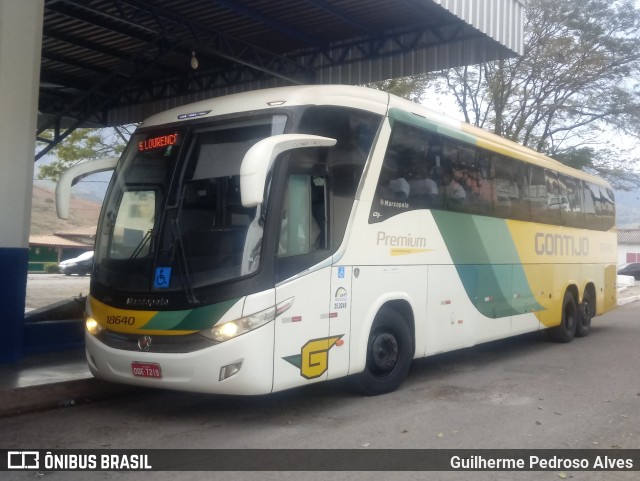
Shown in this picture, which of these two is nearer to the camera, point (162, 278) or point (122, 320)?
point (162, 278)

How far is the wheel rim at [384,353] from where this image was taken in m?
8.52

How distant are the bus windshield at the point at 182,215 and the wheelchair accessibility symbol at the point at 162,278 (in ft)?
0.03

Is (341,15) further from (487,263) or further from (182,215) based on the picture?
(182,215)

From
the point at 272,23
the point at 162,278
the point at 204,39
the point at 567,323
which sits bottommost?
the point at 567,323

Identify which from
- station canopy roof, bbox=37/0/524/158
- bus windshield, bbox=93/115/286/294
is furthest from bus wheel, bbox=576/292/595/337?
bus windshield, bbox=93/115/286/294

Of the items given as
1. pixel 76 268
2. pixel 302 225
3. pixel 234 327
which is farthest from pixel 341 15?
pixel 76 268

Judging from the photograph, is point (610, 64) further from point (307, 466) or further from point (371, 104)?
point (307, 466)

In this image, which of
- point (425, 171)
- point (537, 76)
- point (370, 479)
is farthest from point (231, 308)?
point (537, 76)

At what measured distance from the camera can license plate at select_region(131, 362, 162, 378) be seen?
7.06 m

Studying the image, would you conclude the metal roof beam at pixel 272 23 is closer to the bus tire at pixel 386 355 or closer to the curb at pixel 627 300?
the bus tire at pixel 386 355

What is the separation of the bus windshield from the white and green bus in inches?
0.6

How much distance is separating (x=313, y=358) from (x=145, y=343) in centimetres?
172

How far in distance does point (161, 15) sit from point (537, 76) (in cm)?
1376

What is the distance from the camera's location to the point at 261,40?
49.5 feet
